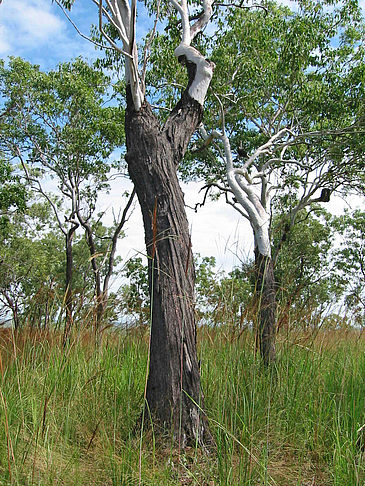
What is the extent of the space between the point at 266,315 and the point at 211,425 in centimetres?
209

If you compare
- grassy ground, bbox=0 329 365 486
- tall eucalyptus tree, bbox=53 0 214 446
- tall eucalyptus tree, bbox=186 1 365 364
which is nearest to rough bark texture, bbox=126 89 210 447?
tall eucalyptus tree, bbox=53 0 214 446

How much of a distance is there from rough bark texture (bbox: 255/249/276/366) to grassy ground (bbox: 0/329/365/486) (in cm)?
16

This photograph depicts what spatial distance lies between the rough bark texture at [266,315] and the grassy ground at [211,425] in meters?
0.16

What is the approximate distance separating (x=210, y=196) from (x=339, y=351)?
10.8 metres

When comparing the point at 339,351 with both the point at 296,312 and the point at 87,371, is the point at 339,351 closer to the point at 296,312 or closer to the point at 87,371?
the point at 296,312

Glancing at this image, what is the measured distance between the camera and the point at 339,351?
485 centimetres

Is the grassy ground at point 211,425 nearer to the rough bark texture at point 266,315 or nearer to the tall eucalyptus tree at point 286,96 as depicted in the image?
the rough bark texture at point 266,315

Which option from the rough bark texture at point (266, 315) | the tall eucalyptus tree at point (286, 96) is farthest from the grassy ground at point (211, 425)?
the tall eucalyptus tree at point (286, 96)

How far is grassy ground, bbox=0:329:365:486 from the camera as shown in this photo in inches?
95.9

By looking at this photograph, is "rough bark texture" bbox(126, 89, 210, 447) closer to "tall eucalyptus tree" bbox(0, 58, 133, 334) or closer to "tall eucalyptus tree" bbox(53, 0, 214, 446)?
"tall eucalyptus tree" bbox(53, 0, 214, 446)

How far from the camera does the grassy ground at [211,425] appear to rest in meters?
2.44

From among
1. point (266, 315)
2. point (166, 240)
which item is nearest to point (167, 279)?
point (166, 240)

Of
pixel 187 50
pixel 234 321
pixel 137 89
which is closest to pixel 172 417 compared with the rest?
pixel 234 321

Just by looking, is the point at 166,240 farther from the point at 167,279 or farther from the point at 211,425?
the point at 211,425
